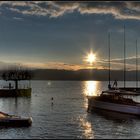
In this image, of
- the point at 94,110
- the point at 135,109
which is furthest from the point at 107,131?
the point at 94,110

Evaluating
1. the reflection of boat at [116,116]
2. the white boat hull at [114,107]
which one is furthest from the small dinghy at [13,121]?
the white boat hull at [114,107]

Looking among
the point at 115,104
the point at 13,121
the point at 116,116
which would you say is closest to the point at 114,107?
the point at 115,104

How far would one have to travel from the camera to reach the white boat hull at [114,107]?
243 ft

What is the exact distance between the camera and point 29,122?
196ft

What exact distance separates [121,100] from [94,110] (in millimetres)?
10165

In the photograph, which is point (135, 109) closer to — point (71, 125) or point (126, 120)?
point (126, 120)

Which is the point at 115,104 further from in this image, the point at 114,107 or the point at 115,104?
the point at 114,107

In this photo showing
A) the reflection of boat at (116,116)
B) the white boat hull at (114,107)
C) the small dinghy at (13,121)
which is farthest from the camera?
the white boat hull at (114,107)

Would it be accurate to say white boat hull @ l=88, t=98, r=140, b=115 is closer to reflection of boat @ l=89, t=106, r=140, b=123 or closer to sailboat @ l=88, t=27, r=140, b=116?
sailboat @ l=88, t=27, r=140, b=116

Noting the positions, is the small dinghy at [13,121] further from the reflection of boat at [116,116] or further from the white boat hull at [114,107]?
the white boat hull at [114,107]

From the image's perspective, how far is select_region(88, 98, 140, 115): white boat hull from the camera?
74062 millimetres

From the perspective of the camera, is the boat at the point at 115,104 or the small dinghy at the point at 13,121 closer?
the small dinghy at the point at 13,121

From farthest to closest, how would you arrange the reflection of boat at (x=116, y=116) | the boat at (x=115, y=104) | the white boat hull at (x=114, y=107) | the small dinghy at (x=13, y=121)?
1. the boat at (x=115, y=104)
2. the white boat hull at (x=114, y=107)
3. the reflection of boat at (x=116, y=116)
4. the small dinghy at (x=13, y=121)

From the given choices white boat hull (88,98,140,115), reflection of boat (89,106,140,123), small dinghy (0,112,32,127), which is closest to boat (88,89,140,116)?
white boat hull (88,98,140,115)
